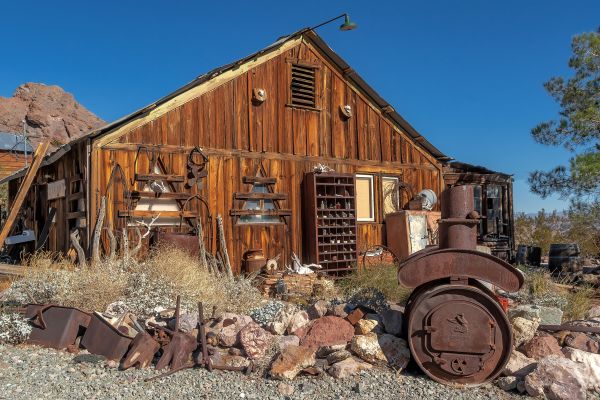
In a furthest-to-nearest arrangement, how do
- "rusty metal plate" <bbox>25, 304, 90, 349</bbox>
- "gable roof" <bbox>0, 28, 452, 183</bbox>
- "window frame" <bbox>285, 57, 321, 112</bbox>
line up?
"window frame" <bbox>285, 57, 321, 112</bbox> → "gable roof" <bbox>0, 28, 452, 183</bbox> → "rusty metal plate" <bbox>25, 304, 90, 349</bbox>

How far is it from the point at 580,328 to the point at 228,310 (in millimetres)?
4442

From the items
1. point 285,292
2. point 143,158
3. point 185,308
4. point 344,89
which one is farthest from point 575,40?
point 185,308

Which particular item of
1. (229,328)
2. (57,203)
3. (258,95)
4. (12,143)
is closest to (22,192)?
(57,203)

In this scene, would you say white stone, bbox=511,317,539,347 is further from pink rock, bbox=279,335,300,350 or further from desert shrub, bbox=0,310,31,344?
desert shrub, bbox=0,310,31,344

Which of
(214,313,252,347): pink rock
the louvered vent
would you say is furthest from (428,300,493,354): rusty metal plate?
the louvered vent

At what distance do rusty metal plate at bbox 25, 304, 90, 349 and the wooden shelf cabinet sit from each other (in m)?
6.30

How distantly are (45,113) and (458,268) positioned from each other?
57028 millimetres

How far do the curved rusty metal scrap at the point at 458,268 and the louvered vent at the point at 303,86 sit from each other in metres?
7.54

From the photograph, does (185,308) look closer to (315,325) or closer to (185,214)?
(315,325)

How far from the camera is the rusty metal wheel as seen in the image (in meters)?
5.31

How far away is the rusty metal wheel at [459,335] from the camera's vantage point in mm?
5312

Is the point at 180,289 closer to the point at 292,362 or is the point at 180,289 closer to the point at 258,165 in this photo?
the point at 292,362

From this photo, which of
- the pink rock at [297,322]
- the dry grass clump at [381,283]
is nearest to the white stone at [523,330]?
the dry grass clump at [381,283]

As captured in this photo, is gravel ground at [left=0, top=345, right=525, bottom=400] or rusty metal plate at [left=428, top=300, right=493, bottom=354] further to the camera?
rusty metal plate at [left=428, top=300, right=493, bottom=354]
